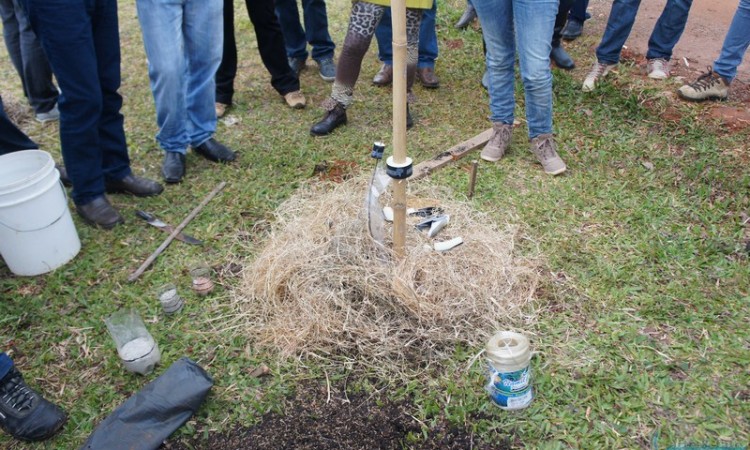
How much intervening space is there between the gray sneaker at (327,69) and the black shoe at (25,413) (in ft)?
11.9

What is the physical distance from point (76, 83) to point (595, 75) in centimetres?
388

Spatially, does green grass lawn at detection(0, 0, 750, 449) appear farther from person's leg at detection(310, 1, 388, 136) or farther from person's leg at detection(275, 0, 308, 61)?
person's leg at detection(275, 0, 308, 61)

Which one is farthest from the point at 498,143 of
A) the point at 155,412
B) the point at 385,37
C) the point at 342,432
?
the point at 155,412

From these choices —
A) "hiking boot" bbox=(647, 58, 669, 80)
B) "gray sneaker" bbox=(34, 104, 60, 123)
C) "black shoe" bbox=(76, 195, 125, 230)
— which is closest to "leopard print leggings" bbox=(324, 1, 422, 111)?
"black shoe" bbox=(76, 195, 125, 230)

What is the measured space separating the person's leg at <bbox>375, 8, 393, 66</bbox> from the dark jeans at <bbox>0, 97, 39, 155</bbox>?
2800mm

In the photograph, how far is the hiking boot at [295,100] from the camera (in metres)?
4.70

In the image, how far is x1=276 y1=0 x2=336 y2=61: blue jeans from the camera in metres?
4.97

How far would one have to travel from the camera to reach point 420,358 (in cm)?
255

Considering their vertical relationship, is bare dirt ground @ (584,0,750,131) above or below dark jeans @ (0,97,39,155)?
below

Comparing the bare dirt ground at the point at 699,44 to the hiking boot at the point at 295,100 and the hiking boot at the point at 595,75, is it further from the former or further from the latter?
the hiking boot at the point at 295,100

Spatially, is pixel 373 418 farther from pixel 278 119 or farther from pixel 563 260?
pixel 278 119

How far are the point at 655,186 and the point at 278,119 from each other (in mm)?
2863

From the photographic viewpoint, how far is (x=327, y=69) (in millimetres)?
5191

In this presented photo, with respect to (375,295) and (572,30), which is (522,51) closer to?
(375,295)
